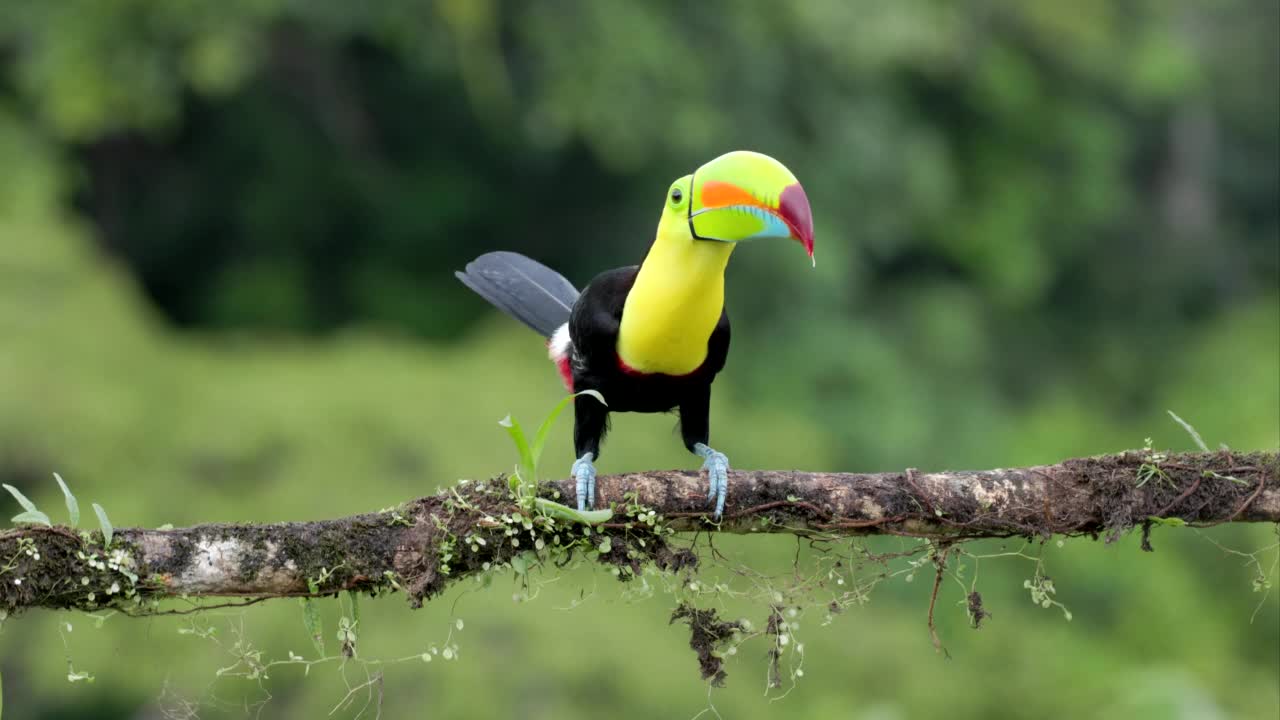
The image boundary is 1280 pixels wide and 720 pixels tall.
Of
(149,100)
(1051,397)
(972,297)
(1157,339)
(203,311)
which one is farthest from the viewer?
(1157,339)

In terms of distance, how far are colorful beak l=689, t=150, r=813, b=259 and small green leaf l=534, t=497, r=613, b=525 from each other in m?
0.61

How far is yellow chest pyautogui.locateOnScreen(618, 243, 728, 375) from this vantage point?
3.30 m

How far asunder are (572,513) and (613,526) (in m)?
0.12

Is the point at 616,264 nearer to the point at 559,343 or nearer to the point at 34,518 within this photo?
the point at 559,343

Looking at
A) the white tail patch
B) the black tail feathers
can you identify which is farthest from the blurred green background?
the black tail feathers

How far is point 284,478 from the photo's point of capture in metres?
7.52

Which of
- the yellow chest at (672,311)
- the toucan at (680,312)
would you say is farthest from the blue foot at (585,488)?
the yellow chest at (672,311)

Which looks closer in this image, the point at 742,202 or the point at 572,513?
the point at 572,513

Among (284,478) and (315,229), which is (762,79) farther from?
(284,478)

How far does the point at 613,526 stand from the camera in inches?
120

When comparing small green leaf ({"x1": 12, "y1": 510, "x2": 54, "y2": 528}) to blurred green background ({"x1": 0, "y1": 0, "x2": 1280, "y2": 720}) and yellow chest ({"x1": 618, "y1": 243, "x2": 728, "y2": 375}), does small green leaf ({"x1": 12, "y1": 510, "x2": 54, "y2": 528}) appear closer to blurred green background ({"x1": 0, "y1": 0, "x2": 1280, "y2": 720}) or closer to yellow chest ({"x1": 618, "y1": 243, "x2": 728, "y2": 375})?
blurred green background ({"x1": 0, "y1": 0, "x2": 1280, "y2": 720})

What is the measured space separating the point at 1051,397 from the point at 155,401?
9546mm

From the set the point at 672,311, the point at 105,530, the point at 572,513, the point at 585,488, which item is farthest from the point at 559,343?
the point at 105,530

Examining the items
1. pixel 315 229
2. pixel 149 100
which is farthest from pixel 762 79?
pixel 149 100
